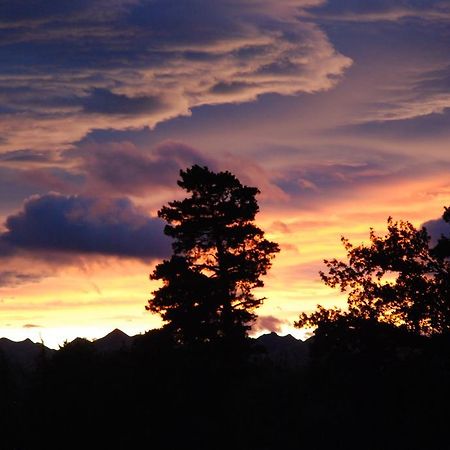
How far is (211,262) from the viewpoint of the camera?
43.4m

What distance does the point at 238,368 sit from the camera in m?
43.4

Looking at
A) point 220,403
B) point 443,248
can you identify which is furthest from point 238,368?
point 443,248

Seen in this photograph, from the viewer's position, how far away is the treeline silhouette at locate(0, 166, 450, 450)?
1384 inches

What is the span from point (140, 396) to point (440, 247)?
73.6ft

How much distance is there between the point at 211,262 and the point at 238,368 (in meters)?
5.99

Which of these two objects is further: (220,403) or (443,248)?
(220,403)

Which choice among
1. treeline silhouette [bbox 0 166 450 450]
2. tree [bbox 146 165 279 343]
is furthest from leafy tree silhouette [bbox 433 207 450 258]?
tree [bbox 146 165 279 343]

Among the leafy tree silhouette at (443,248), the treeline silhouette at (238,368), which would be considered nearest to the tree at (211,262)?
the treeline silhouette at (238,368)

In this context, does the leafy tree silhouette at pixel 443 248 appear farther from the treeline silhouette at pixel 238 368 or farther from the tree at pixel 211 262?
the tree at pixel 211 262

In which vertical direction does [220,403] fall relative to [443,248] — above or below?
below

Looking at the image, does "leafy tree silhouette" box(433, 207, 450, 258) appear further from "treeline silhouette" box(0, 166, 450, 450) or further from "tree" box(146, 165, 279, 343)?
"tree" box(146, 165, 279, 343)

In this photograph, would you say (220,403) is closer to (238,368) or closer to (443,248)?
(238,368)

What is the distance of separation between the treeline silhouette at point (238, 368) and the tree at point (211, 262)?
0.21 feet

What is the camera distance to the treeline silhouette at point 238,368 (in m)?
35.2
